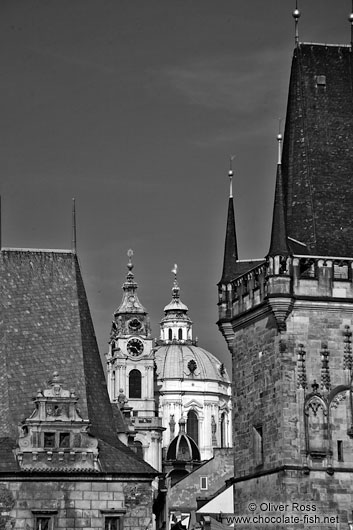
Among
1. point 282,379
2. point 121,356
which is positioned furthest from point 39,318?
point 121,356

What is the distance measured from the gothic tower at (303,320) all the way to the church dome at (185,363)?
102345mm

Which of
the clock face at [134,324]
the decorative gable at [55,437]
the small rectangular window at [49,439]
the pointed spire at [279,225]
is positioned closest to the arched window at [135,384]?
the clock face at [134,324]

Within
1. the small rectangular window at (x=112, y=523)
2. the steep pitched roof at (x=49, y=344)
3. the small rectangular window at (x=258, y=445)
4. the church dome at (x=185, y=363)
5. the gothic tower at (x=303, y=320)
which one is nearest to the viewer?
the small rectangular window at (x=112, y=523)

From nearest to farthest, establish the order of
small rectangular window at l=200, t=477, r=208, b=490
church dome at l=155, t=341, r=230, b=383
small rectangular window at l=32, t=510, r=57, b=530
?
small rectangular window at l=32, t=510, r=57, b=530 < small rectangular window at l=200, t=477, r=208, b=490 < church dome at l=155, t=341, r=230, b=383

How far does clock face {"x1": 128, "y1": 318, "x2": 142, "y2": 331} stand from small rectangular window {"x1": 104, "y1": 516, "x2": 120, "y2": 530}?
94.3 m

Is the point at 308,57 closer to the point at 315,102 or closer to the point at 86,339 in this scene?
the point at 315,102

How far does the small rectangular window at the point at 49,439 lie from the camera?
42.2 metres

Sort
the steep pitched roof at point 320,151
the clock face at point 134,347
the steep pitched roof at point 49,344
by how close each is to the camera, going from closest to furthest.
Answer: the steep pitched roof at point 49,344, the steep pitched roof at point 320,151, the clock face at point 134,347

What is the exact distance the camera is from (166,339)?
15938cm

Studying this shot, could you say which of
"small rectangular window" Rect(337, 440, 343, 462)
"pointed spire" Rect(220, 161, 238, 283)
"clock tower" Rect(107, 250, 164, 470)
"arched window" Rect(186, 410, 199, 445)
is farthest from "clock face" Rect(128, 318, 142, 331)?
"small rectangular window" Rect(337, 440, 343, 462)

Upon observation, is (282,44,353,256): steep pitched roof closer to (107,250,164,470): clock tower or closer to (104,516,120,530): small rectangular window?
(104,516,120,530): small rectangular window

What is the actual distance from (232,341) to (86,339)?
7742 millimetres

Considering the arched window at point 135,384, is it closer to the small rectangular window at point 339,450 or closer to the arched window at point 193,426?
the arched window at point 193,426

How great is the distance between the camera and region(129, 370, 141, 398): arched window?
136m
